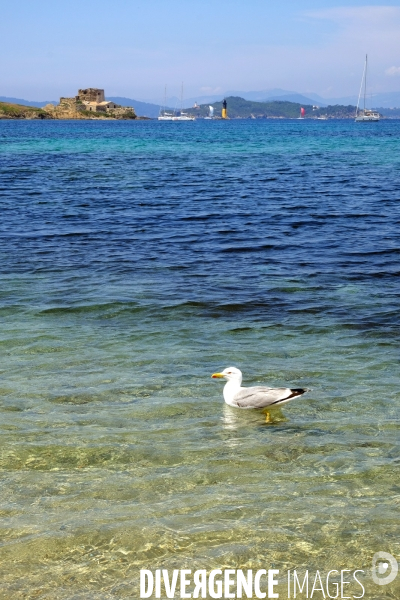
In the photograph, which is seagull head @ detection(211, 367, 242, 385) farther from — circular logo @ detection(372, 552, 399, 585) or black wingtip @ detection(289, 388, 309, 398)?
circular logo @ detection(372, 552, 399, 585)

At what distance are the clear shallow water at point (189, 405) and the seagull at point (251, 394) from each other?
16 cm

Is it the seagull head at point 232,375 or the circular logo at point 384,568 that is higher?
the seagull head at point 232,375

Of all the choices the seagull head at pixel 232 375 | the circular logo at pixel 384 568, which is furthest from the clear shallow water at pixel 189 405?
the seagull head at pixel 232 375

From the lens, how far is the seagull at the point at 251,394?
7.65 metres

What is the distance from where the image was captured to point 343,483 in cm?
627

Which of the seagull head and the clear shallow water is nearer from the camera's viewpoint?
the clear shallow water

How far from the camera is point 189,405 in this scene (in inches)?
319

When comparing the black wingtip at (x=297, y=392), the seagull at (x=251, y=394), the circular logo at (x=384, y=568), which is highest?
the black wingtip at (x=297, y=392)

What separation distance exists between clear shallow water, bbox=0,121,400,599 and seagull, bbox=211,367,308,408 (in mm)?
161

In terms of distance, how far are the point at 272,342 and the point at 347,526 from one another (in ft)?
16.2

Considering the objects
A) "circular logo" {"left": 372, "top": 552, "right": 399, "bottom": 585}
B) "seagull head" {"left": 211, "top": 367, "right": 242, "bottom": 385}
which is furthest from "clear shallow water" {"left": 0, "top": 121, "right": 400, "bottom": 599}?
"seagull head" {"left": 211, "top": 367, "right": 242, "bottom": 385}

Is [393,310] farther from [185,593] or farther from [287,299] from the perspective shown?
[185,593]

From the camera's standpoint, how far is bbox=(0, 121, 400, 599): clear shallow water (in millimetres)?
5336

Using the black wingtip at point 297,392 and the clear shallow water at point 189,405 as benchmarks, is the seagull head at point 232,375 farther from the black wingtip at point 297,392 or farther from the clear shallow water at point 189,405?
the black wingtip at point 297,392
